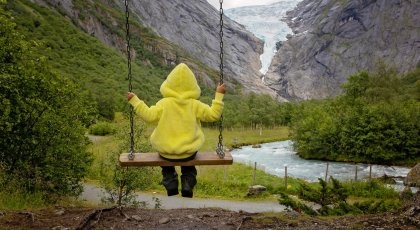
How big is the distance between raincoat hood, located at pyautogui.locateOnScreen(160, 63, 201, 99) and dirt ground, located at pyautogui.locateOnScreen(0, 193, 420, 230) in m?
4.51

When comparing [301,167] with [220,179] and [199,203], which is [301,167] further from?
[199,203]

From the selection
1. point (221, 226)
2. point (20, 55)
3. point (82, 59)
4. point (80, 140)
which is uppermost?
point (82, 59)

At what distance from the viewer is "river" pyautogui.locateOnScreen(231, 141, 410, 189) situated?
37.3 metres

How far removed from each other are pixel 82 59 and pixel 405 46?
127337 millimetres

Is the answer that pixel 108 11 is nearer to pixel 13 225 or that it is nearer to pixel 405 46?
pixel 405 46

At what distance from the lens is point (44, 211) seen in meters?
12.1

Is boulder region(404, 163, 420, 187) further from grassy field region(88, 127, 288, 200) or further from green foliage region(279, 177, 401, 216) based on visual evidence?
green foliage region(279, 177, 401, 216)

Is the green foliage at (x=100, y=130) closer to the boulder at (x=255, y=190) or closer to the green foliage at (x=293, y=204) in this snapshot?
→ the boulder at (x=255, y=190)

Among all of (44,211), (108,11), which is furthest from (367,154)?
(108,11)

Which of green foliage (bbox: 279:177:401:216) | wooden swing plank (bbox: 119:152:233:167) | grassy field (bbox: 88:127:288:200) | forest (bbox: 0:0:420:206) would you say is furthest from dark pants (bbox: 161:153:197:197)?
grassy field (bbox: 88:127:288:200)

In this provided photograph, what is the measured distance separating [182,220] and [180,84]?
581 centimetres

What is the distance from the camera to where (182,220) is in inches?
496

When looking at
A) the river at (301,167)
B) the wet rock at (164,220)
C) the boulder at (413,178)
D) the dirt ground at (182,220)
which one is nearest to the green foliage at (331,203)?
the dirt ground at (182,220)

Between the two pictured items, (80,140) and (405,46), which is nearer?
(80,140)
